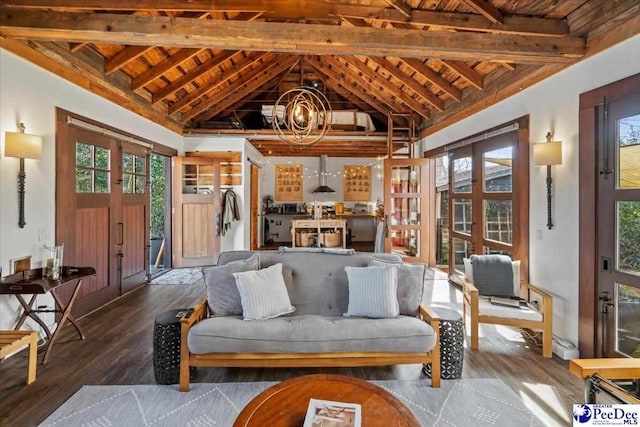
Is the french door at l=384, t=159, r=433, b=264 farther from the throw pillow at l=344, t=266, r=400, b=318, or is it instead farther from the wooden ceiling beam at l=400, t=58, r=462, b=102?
the throw pillow at l=344, t=266, r=400, b=318

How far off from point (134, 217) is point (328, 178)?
245 inches

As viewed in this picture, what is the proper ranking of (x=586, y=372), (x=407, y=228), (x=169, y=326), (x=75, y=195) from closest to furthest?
(x=586, y=372), (x=169, y=326), (x=75, y=195), (x=407, y=228)

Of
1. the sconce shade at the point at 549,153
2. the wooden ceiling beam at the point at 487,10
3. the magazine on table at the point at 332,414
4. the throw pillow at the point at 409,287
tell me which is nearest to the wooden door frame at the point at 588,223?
the sconce shade at the point at 549,153

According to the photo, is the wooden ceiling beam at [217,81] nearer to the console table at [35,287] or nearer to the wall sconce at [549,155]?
the console table at [35,287]

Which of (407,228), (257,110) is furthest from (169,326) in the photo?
(257,110)

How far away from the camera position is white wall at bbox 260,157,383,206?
1030 centimetres

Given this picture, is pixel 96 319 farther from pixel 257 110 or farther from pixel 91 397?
pixel 257 110

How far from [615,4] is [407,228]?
4273mm

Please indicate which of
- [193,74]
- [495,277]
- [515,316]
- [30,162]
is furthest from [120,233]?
[515,316]

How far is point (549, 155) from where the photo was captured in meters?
3.17

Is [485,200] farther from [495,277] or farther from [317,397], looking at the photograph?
[317,397]

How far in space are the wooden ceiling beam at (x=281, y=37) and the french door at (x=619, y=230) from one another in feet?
2.77

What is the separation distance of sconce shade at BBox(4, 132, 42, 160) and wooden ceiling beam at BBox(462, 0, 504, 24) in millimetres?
4198

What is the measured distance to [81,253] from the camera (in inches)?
155
